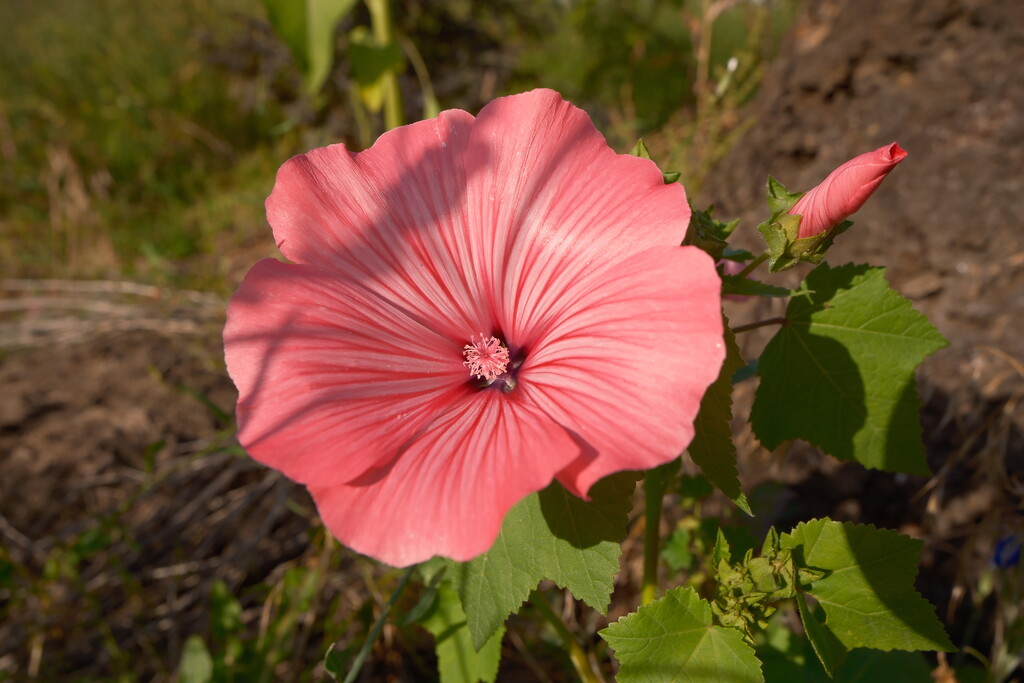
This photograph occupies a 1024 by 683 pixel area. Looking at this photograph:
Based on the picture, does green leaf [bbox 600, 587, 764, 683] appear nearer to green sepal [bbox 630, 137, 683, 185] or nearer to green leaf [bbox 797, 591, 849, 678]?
green leaf [bbox 797, 591, 849, 678]

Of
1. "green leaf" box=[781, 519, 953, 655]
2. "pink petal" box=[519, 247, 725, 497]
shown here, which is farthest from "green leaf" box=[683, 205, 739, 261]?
"green leaf" box=[781, 519, 953, 655]

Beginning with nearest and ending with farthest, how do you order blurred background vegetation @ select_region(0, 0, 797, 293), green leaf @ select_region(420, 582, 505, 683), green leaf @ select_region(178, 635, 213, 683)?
green leaf @ select_region(420, 582, 505, 683), green leaf @ select_region(178, 635, 213, 683), blurred background vegetation @ select_region(0, 0, 797, 293)

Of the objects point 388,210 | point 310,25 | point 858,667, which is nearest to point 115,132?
point 310,25

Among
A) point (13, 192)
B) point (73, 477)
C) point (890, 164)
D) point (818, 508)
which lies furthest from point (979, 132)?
point (13, 192)

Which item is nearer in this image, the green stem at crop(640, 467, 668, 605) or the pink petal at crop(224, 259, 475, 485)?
the pink petal at crop(224, 259, 475, 485)

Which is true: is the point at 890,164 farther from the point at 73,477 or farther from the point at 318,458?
the point at 73,477

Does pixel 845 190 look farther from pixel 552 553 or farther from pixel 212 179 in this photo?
pixel 212 179

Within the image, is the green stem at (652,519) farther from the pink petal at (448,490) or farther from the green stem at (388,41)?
the green stem at (388,41)
